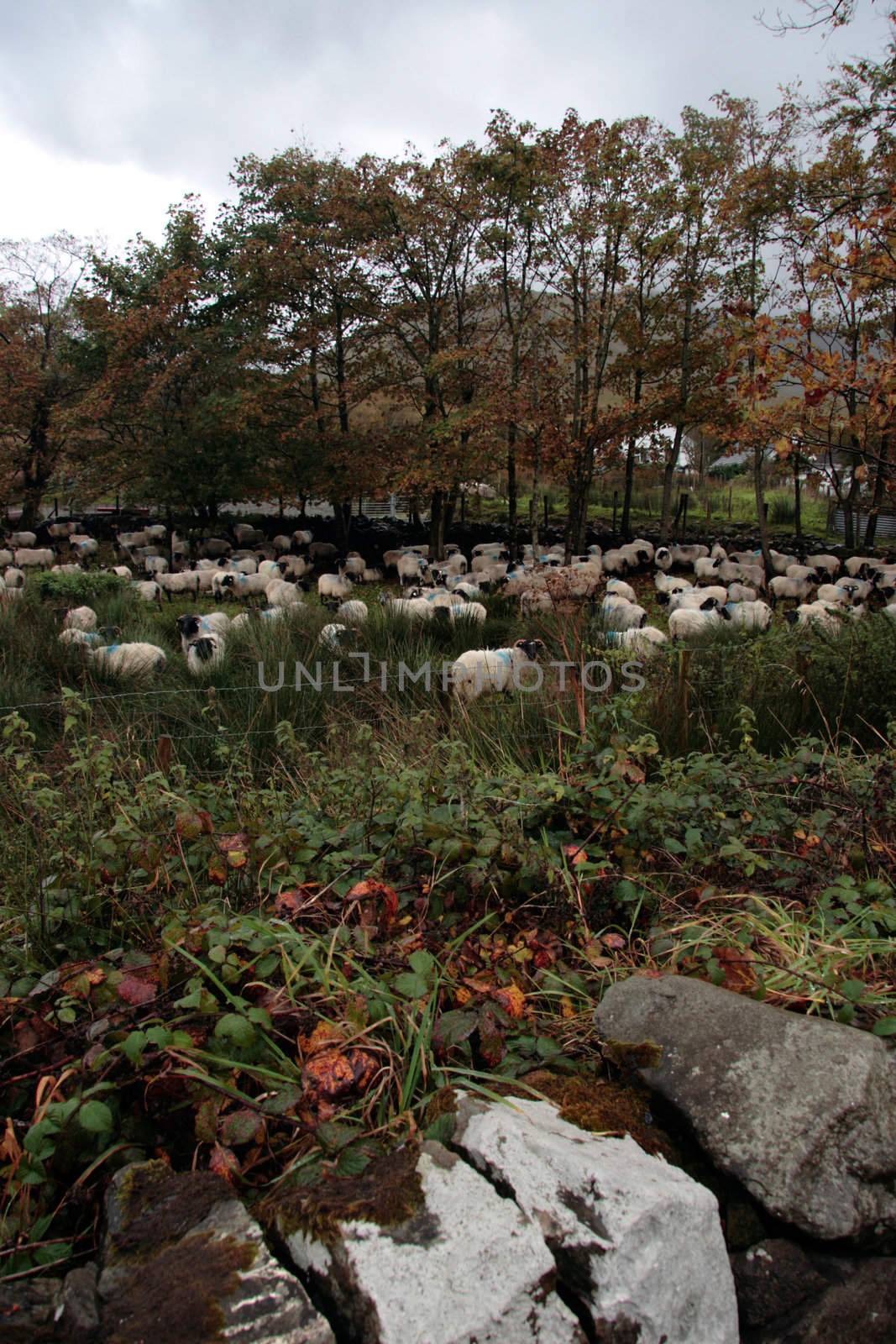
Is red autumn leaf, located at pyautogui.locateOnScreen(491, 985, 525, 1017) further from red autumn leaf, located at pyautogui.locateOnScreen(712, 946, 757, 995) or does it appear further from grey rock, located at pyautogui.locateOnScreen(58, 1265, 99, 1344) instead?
grey rock, located at pyautogui.locateOnScreen(58, 1265, 99, 1344)

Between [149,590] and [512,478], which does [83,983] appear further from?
[512,478]

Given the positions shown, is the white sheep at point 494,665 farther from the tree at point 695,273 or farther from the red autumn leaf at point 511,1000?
the tree at point 695,273

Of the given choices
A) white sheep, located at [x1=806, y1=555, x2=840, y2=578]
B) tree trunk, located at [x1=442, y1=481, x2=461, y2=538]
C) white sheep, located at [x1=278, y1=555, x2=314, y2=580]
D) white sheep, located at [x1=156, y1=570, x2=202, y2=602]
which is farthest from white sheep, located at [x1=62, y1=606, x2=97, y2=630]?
white sheep, located at [x1=806, y1=555, x2=840, y2=578]

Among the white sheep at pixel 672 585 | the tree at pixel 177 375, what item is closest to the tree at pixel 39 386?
the tree at pixel 177 375

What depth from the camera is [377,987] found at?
7.66 feet

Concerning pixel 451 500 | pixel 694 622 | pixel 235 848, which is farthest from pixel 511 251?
pixel 235 848

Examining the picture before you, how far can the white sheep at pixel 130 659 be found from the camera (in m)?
7.86

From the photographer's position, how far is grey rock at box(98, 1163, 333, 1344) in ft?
4.74

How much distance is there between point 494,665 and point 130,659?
12.1 feet

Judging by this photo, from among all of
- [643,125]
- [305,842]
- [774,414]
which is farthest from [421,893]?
[643,125]

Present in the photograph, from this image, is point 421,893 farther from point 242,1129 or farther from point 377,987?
point 242,1129

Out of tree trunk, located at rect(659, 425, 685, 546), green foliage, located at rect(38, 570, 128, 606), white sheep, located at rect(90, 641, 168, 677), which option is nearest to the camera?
white sheep, located at rect(90, 641, 168, 677)

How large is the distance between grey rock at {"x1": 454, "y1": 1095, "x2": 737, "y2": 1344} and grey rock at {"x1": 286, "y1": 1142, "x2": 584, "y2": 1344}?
66mm

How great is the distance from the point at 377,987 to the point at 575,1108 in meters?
0.64
